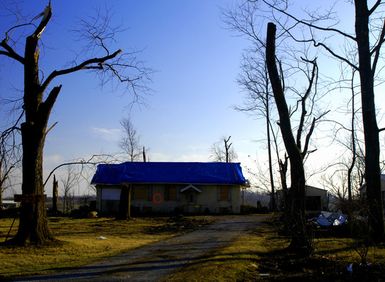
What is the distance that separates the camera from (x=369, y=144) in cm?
1739

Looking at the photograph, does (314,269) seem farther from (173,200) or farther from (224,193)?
A: (173,200)

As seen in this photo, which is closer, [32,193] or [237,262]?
[237,262]

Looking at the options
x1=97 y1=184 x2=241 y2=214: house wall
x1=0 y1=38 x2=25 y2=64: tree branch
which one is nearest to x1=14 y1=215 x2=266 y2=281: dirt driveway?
x1=0 y1=38 x2=25 y2=64: tree branch

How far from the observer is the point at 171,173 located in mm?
51656

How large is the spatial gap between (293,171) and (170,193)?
3633cm

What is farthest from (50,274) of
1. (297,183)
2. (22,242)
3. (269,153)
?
(269,153)

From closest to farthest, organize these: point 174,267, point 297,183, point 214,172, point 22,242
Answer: point 174,267, point 297,183, point 22,242, point 214,172

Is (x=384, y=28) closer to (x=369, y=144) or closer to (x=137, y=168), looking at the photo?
(x=369, y=144)

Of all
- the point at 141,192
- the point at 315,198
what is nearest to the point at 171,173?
the point at 141,192

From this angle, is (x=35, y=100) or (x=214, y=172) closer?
(x=35, y=100)

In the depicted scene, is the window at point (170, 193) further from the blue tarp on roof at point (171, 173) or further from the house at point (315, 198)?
the house at point (315, 198)

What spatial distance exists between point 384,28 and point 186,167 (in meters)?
36.0

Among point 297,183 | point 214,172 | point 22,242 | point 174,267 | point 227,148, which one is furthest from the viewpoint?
point 227,148

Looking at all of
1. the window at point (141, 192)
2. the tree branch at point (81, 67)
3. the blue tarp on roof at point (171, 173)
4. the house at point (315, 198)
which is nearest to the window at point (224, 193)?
the blue tarp on roof at point (171, 173)
